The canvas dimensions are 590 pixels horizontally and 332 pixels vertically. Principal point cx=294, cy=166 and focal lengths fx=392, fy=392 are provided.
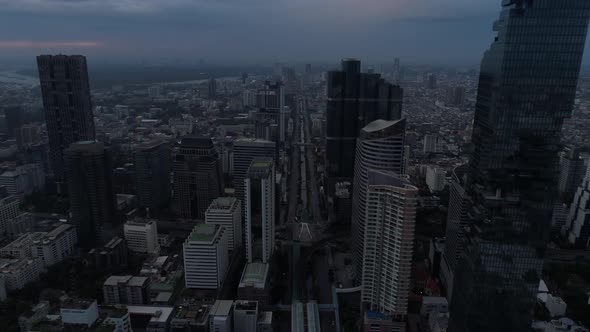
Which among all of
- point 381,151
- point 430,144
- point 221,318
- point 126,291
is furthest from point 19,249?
point 430,144

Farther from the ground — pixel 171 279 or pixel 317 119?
pixel 317 119

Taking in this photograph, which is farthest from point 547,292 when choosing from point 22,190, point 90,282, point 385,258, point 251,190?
point 22,190

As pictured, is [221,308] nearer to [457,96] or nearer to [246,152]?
[246,152]

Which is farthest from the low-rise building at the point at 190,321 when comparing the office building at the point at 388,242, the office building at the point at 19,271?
the office building at the point at 19,271

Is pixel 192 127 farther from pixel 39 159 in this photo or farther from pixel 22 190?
pixel 22 190

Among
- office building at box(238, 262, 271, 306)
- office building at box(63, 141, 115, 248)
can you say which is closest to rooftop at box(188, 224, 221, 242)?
office building at box(238, 262, 271, 306)

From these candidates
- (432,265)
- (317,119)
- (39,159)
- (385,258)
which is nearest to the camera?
(385,258)

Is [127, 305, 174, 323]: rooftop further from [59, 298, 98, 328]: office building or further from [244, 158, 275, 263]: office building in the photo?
[244, 158, 275, 263]: office building
